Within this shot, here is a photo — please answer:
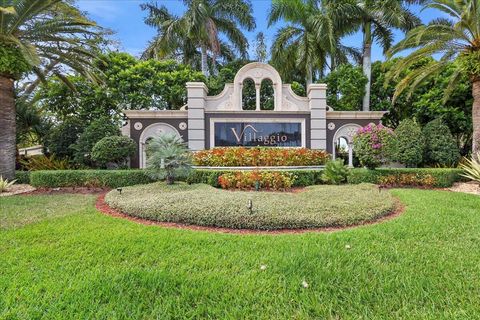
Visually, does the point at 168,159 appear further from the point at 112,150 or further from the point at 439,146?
the point at 439,146

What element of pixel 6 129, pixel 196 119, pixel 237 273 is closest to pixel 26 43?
pixel 6 129

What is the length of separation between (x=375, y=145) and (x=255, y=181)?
15.2 ft

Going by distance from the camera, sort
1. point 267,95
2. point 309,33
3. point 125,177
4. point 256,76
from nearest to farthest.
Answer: point 125,177
point 256,76
point 309,33
point 267,95

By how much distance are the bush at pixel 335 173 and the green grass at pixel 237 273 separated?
463 centimetres

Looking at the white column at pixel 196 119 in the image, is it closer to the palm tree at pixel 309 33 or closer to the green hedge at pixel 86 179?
the green hedge at pixel 86 179

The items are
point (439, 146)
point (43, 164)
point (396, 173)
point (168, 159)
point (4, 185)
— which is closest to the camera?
point (168, 159)

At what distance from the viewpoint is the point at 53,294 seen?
2607 millimetres

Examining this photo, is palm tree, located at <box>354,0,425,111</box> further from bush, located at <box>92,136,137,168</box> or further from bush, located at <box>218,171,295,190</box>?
bush, located at <box>92,136,137,168</box>

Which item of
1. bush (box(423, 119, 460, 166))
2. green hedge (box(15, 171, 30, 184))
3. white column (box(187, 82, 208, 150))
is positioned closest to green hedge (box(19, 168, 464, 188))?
green hedge (box(15, 171, 30, 184))

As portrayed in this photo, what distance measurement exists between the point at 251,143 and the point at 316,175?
4553 millimetres

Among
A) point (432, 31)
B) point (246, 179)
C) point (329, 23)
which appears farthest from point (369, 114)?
point (246, 179)

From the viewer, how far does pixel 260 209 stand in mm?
5371

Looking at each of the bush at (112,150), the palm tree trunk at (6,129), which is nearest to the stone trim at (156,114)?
the bush at (112,150)

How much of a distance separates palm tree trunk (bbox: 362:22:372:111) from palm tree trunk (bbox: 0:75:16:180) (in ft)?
59.5
